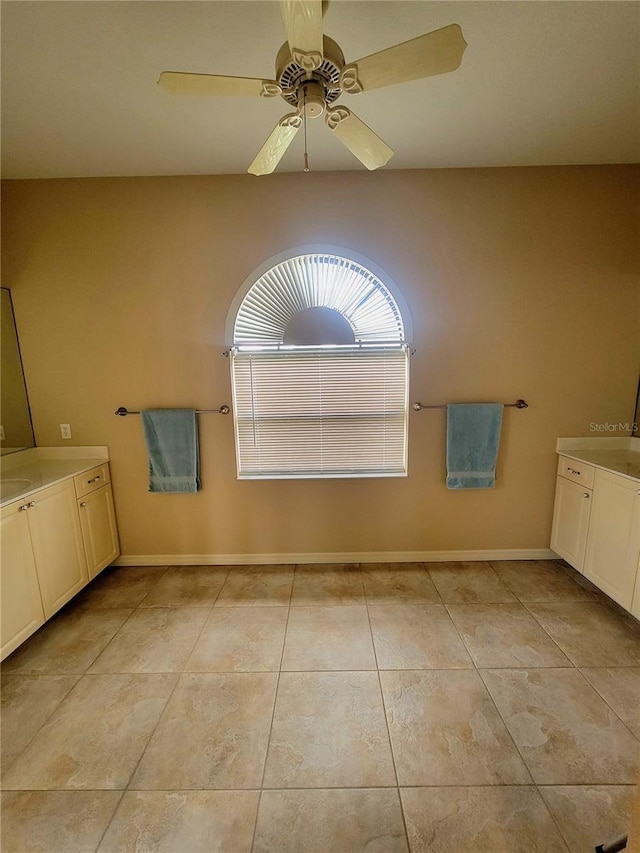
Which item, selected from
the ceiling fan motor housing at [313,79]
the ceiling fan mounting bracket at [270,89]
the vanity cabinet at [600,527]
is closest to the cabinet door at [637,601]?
the vanity cabinet at [600,527]

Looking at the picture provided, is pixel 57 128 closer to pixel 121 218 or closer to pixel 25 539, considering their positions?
pixel 121 218

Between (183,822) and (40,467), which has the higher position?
(40,467)

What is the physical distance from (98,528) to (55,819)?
1565mm

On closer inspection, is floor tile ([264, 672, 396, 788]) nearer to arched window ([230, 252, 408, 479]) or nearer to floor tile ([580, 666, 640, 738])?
floor tile ([580, 666, 640, 738])

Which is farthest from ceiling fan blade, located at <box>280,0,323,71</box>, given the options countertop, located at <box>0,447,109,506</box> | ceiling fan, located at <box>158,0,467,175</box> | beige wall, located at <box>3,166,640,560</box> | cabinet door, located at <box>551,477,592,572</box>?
cabinet door, located at <box>551,477,592,572</box>

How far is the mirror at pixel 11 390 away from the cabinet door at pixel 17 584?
804 millimetres

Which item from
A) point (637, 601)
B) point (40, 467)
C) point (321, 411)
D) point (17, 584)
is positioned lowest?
point (637, 601)

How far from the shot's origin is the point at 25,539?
188 cm

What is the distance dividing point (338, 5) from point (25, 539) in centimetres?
276

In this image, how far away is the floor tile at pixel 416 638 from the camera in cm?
178

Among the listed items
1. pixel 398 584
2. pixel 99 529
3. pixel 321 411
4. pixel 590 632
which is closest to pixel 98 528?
pixel 99 529

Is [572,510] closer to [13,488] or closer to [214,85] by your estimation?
[214,85]

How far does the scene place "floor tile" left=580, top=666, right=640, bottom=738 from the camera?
1492 mm

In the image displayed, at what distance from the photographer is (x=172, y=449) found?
2.52 m
